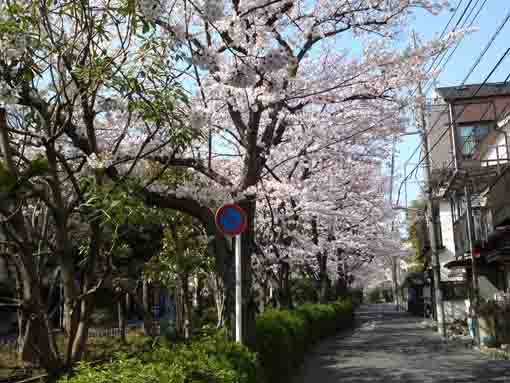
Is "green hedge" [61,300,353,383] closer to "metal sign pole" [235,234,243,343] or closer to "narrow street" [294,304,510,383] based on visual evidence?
"metal sign pole" [235,234,243,343]

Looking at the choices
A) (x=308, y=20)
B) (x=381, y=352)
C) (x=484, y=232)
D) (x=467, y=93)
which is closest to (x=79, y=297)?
(x=308, y=20)

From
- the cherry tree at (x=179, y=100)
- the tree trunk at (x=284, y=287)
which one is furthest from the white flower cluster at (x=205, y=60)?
the tree trunk at (x=284, y=287)

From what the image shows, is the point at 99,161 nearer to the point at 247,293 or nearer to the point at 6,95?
the point at 6,95

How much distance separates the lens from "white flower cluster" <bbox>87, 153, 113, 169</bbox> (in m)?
6.08

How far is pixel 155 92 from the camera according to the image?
564 centimetres

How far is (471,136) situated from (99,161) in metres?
24.8

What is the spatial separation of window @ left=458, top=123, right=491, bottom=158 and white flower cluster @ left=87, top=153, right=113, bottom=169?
23.4m

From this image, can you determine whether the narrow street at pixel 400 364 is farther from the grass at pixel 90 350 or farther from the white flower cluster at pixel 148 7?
the white flower cluster at pixel 148 7

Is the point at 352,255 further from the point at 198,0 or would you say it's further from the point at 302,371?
the point at 198,0

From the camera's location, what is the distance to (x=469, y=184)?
20578mm

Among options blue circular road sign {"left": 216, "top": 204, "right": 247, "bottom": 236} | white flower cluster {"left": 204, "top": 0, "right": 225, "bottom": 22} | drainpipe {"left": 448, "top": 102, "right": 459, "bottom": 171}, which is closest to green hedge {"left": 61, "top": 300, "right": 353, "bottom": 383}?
blue circular road sign {"left": 216, "top": 204, "right": 247, "bottom": 236}

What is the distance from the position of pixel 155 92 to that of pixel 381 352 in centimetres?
1288

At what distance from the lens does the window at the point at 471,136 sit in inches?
1067

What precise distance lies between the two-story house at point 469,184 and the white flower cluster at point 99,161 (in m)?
10.2
